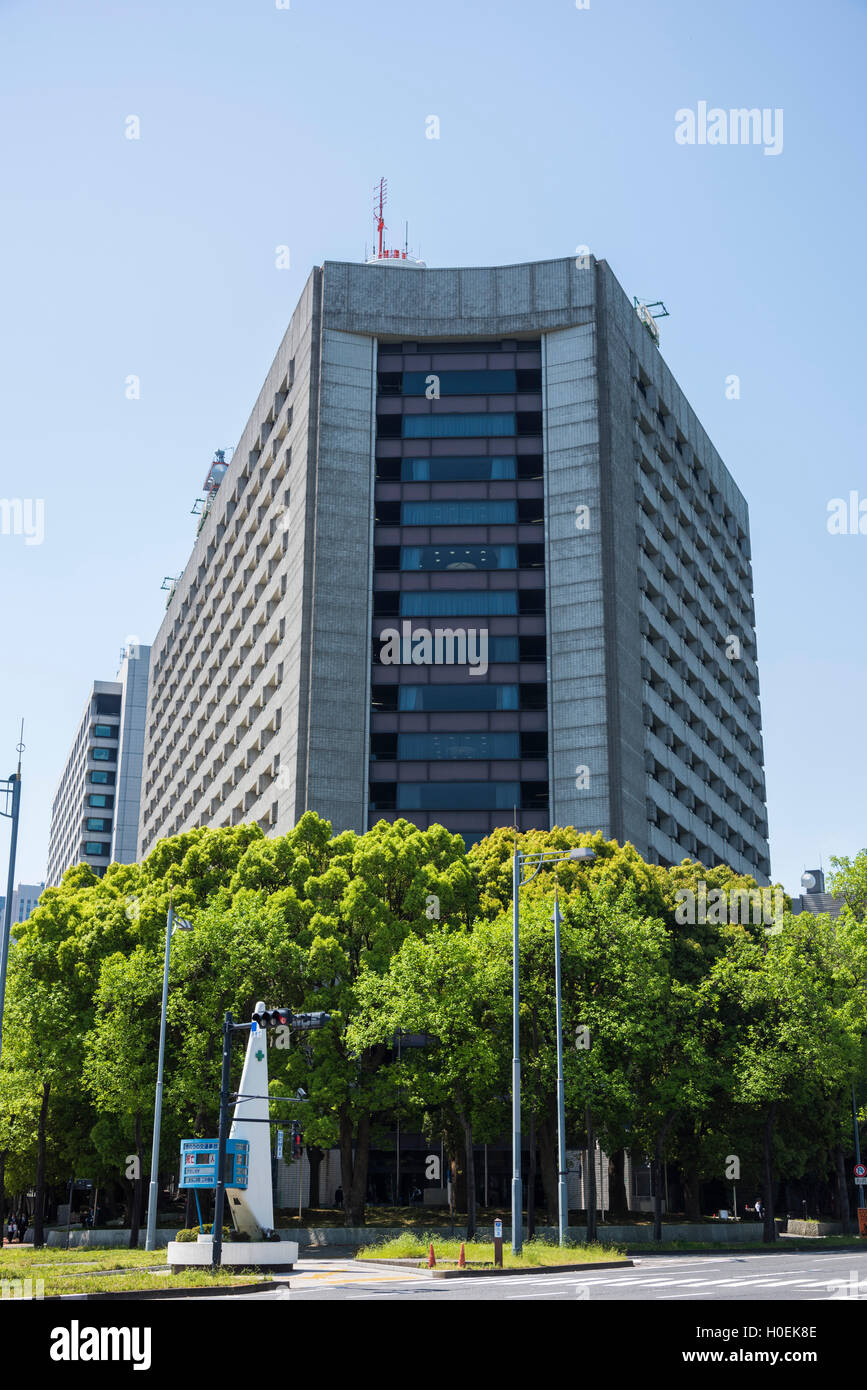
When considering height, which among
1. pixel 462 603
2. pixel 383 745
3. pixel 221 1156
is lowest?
pixel 221 1156

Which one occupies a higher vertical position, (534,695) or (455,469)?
(455,469)

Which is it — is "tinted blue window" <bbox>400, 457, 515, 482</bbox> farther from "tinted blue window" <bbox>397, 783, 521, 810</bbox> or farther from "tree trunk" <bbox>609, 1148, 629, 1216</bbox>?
"tree trunk" <bbox>609, 1148, 629, 1216</bbox>

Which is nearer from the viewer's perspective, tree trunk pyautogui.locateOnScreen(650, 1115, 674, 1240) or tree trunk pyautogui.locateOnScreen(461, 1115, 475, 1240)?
tree trunk pyautogui.locateOnScreen(461, 1115, 475, 1240)

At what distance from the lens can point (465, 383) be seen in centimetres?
7294

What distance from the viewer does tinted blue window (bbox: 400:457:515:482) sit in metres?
70.9

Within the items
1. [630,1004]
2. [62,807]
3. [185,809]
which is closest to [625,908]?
[630,1004]

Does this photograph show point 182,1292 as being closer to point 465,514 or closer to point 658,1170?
point 658,1170

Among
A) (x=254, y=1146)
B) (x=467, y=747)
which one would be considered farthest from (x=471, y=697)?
(x=254, y=1146)

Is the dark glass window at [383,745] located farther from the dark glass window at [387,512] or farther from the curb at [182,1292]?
the curb at [182,1292]

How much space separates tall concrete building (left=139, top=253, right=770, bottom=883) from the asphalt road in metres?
32.2

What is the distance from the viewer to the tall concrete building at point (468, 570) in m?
66.3

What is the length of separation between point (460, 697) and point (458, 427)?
15544 millimetres

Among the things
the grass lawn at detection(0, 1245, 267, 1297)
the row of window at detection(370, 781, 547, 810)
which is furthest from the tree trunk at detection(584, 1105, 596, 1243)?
the row of window at detection(370, 781, 547, 810)
